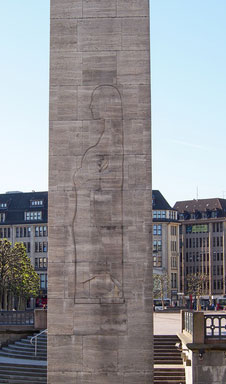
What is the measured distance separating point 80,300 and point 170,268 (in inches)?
5908

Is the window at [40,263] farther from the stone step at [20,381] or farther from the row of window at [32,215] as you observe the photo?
the stone step at [20,381]

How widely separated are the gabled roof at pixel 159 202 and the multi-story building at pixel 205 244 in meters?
15.5

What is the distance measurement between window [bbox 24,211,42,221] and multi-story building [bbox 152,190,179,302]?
23.5 m

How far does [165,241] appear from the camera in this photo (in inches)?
6801

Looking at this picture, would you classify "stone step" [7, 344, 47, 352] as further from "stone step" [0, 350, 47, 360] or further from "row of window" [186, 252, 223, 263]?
"row of window" [186, 252, 223, 263]

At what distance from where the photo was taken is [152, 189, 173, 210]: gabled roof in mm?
173375

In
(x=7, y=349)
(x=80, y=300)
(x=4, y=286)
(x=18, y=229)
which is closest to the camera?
(x=80, y=300)

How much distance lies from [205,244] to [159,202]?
1823 cm

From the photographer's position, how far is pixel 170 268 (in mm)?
173500

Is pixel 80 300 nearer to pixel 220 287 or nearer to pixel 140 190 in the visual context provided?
pixel 140 190

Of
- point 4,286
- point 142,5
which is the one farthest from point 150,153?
point 4,286

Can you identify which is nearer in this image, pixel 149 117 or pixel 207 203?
pixel 149 117

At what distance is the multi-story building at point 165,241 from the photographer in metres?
172

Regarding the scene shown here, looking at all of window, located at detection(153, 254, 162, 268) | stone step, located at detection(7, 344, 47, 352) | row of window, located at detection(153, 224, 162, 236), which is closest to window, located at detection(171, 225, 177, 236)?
row of window, located at detection(153, 224, 162, 236)
